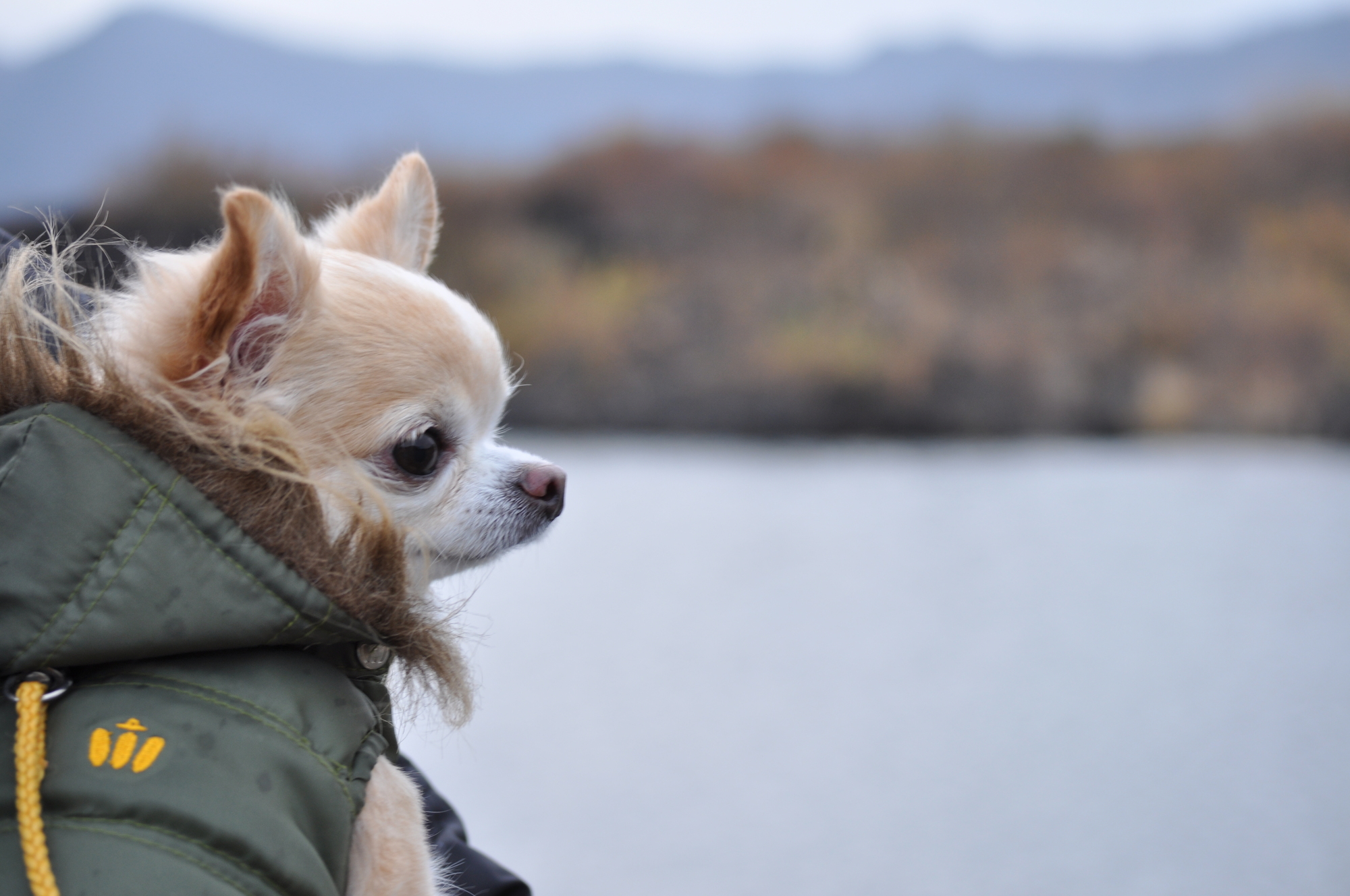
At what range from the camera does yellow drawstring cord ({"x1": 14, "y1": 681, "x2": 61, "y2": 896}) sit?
0.75 metres

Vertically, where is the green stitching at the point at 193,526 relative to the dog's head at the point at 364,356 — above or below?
below

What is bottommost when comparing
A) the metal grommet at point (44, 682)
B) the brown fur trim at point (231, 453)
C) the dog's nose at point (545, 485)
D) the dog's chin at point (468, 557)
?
the metal grommet at point (44, 682)

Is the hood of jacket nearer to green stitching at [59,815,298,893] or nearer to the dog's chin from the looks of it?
green stitching at [59,815,298,893]

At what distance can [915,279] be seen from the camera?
9828 millimetres

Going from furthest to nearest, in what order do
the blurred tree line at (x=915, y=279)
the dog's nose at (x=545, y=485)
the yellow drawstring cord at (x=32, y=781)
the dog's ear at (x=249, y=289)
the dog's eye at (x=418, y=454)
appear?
1. the blurred tree line at (x=915, y=279)
2. the dog's nose at (x=545, y=485)
3. the dog's eye at (x=418, y=454)
4. the dog's ear at (x=249, y=289)
5. the yellow drawstring cord at (x=32, y=781)

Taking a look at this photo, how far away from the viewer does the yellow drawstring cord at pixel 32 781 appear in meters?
0.75

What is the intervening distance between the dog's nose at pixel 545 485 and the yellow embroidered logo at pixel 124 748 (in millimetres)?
657

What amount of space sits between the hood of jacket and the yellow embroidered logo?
2.4 inches

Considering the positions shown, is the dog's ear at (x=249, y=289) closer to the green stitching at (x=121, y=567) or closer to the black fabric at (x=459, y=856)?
the green stitching at (x=121, y=567)

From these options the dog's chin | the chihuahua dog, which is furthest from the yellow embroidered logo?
the dog's chin

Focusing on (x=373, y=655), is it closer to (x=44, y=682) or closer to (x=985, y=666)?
(x=44, y=682)

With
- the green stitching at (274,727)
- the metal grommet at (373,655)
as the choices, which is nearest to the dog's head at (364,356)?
the metal grommet at (373,655)

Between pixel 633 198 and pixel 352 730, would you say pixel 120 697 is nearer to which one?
pixel 352 730

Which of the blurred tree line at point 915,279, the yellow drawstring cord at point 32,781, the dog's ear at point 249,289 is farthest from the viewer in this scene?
the blurred tree line at point 915,279
